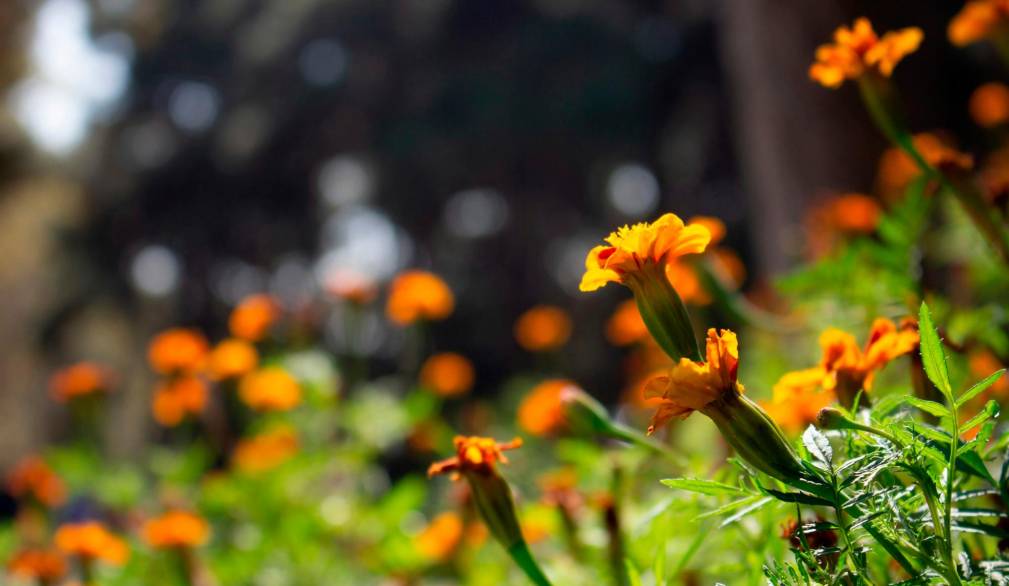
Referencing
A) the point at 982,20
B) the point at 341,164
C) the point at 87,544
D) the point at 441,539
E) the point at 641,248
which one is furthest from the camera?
the point at 341,164

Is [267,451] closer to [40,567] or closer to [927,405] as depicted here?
[40,567]

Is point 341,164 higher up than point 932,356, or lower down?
higher up

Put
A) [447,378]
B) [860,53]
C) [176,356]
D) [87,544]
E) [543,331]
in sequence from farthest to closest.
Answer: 1. [543,331]
2. [447,378]
3. [176,356]
4. [87,544]
5. [860,53]

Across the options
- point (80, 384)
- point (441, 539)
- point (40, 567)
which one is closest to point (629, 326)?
point (441, 539)

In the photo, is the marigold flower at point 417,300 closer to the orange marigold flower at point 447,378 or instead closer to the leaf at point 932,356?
the orange marigold flower at point 447,378

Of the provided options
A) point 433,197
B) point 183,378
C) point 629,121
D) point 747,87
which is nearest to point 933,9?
point 747,87

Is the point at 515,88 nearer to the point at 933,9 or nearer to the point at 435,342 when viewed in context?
the point at 435,342

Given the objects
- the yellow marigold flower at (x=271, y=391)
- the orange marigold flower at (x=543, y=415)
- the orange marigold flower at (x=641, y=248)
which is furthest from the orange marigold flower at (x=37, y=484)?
the orange marigold flower at (x=641, y=248)
